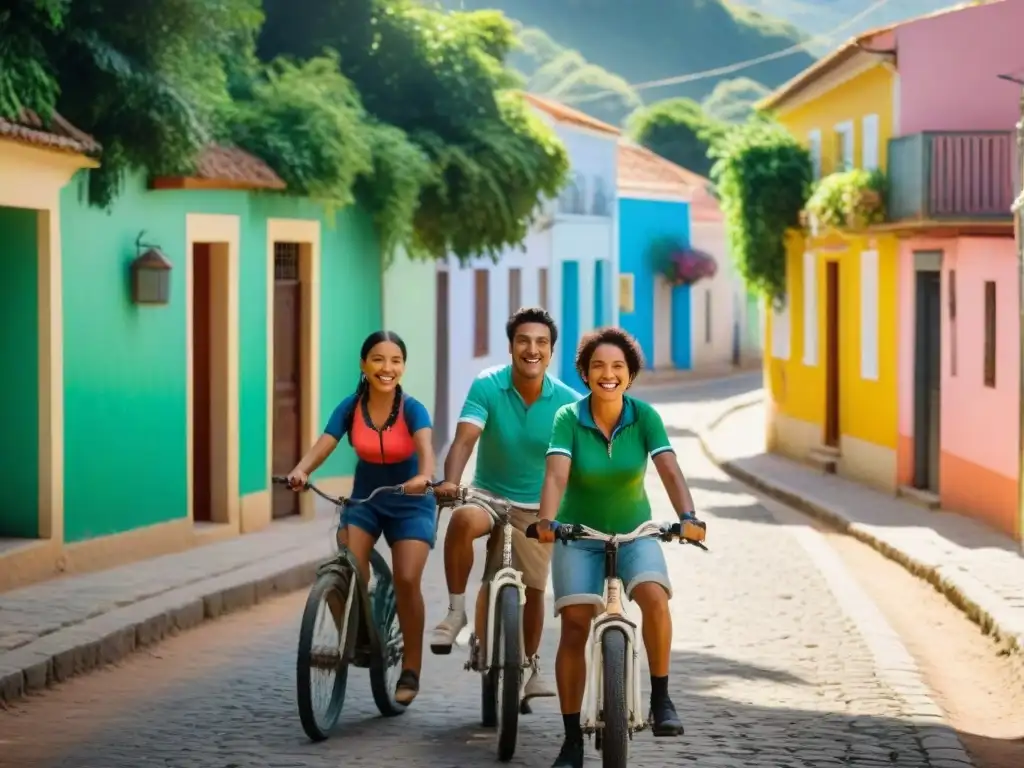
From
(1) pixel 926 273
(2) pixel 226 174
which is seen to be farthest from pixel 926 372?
(2) pixel 226 174

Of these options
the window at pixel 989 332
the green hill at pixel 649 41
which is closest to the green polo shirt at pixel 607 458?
the window at pixel 989 332

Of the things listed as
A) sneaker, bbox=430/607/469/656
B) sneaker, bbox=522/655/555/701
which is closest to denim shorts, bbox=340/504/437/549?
sneaker, bbox=430/607/469/656

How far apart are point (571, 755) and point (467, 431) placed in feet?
5.55

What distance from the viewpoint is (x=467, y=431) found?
8.96 m

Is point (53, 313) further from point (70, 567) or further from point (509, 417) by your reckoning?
point (509, 417)

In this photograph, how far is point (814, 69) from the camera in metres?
28.1

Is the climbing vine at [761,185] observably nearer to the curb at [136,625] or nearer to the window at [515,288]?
the window at [515,288]

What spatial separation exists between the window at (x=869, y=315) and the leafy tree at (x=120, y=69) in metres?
13.1

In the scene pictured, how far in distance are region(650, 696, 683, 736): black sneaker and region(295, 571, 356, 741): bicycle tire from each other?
4.95 ft

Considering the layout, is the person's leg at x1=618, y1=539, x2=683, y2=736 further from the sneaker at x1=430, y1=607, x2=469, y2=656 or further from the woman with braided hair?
the woman with braided hair

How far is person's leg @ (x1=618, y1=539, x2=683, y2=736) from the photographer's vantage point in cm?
762

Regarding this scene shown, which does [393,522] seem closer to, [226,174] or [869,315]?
[226,174]

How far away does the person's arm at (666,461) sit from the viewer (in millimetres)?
7746

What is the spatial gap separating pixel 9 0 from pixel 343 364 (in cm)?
844
